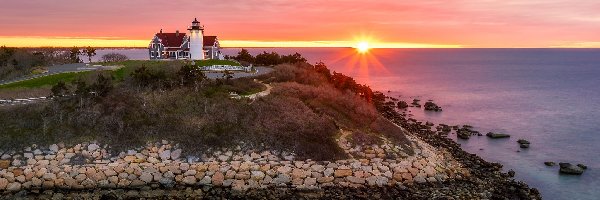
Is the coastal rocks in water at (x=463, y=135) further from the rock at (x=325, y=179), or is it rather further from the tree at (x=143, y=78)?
the tree at (x=143, y=78)

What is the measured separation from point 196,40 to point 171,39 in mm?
3957

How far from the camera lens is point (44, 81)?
152ft

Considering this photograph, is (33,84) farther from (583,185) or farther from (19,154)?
(583,185)

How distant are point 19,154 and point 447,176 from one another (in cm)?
2811

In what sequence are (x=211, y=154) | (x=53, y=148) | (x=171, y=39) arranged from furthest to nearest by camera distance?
(x=171, y=39) → (x=211, y=154) → (x=53, y=148)

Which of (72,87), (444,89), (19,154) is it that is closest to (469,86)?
(444,89)

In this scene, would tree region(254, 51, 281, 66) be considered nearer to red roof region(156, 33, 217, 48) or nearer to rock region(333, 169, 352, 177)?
red roof region(156, 33, 217, 48)

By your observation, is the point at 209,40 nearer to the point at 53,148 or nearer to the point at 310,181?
the point at 53,148

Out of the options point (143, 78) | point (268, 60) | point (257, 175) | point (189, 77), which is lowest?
point (257, 175)

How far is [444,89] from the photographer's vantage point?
362 ft

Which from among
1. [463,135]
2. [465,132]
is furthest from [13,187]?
[465,132]

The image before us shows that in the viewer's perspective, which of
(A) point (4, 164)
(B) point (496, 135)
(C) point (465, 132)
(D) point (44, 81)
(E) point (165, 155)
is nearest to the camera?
(A) point (4, 164)

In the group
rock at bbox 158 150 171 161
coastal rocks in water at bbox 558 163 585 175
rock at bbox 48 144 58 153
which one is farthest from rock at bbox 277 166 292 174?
coastal rocks in water at bbox 558 163 585 175

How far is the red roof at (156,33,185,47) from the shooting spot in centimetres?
6982
